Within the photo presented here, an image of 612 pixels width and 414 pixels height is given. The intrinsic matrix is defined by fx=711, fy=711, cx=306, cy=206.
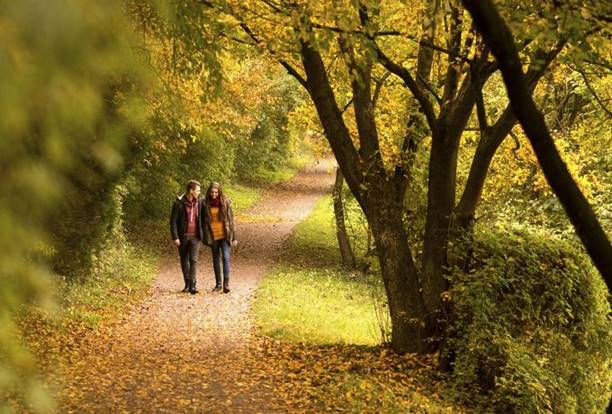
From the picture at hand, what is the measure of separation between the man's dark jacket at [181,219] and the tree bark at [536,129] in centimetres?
916

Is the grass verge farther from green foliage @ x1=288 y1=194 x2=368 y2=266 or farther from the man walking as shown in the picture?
green foliage @ x1=288 y1=194 x2=368 y2=266

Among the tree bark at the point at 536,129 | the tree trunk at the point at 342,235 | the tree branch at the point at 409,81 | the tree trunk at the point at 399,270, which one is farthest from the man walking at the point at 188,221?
the tree bark at the point at 536,129

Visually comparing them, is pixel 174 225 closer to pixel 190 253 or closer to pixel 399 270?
pixel 190 253

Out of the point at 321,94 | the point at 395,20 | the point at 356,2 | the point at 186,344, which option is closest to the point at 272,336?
the point at 186,344

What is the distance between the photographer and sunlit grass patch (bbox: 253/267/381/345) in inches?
440

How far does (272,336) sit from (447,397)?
3.55 m

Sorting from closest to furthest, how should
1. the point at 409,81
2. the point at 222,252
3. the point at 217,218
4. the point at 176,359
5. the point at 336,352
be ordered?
the point at 409,81
the point at 176,359
the point at 336,352
the point at 217,218
the point at 222,252

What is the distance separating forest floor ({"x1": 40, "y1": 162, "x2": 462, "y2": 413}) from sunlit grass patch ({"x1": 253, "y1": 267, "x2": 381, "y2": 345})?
51 centimetres

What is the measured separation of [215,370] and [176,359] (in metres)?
0.74

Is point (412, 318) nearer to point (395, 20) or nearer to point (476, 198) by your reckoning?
point (476, 198)

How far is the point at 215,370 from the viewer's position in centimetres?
832

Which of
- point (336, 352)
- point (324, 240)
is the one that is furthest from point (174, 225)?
point (324, 240)

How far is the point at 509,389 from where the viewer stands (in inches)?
279

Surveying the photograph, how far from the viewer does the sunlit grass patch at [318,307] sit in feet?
36.7
